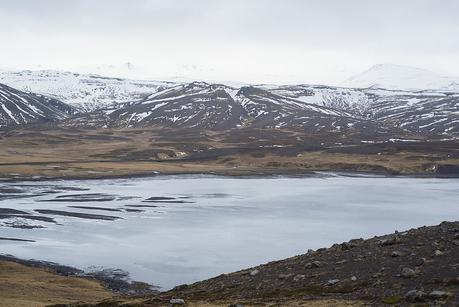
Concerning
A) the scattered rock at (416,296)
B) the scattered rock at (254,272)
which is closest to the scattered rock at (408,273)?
the scattered rock at (416,296)

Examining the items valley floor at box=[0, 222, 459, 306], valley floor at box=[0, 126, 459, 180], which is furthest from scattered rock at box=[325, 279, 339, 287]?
valley floor at box=[0, 126, 459, 180]

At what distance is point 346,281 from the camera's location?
74.9ft

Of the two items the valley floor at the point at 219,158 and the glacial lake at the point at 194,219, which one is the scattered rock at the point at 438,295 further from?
the valley floor at the point at 219,158

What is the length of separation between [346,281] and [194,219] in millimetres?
43610

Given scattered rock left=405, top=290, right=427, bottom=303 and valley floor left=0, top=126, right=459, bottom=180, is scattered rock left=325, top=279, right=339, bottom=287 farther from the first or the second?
valley floor left=0, top=126, right=459, bottom=180

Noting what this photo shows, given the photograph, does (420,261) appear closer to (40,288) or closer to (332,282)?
(332,282)

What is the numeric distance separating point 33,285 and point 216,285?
1425 centimetres

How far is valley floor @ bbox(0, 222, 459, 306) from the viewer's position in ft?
64.6

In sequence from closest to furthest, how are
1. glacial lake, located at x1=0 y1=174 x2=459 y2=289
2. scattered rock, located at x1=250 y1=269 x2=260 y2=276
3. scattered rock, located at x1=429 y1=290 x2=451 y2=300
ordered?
scattered rock, located at x1=429 y1=290 x2=451 y2=300 < scattered rock, located at x1=250 y1=269 x2=260 y2=276 < glacial lake, located at x1=0 y1=174 x2=459 y2=289

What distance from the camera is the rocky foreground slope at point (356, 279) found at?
19.6 metres

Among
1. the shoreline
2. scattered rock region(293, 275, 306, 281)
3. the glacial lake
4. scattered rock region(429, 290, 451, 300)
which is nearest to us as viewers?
scattered rock region(429, 290, 451, 300)

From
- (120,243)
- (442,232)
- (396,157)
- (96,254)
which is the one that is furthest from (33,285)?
(396,157)

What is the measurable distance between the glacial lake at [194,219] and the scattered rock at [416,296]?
2226 cm

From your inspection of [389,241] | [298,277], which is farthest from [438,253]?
[298,277]
